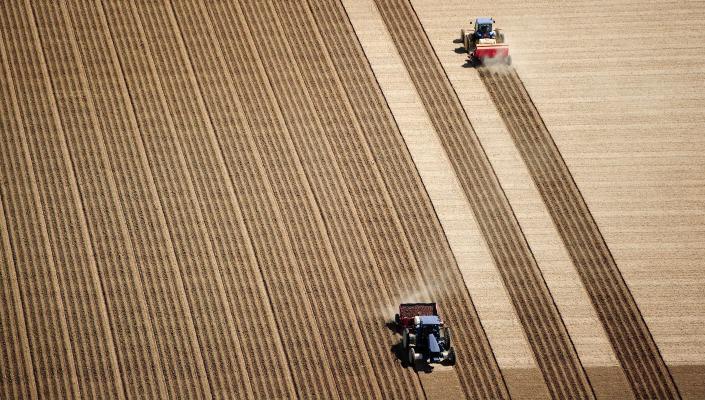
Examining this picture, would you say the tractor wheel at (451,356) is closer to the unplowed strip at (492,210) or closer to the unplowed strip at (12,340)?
the unplowed strip at (492,210)

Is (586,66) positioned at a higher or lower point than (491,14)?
lower

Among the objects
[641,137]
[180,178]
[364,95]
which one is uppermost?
[364,95]

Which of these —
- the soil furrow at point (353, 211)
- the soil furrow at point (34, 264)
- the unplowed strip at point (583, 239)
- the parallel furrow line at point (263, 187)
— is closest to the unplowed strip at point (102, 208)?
the soil furrow at point (34, 264)

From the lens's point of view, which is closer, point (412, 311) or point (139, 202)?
point (412, 311)

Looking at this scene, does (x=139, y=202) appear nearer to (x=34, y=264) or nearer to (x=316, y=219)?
(x=34, y=264)

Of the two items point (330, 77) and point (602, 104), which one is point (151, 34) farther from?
point (602, 104)

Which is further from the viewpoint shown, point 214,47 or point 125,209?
point 214,47

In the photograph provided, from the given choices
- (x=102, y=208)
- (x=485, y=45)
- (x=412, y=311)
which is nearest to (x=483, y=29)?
(x=485, y=45)

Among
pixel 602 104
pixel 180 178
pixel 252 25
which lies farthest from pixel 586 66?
pixel 180 178

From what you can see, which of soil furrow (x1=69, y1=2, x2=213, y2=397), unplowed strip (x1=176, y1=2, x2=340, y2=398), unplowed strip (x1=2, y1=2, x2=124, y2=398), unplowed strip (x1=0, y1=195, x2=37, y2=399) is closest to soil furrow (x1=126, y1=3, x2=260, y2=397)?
unplowed strip (x1=176, y1=2, x2=340, y2=398)
